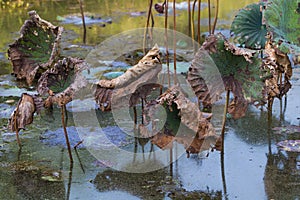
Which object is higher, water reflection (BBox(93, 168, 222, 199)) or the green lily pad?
the green lily pad

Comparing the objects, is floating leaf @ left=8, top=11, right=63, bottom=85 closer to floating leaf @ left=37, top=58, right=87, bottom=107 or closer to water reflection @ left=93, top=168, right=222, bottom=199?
floating leaf @ left=37, top=58, right=87, bottom=107

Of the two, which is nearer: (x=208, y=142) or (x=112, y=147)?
(x=208, y=142)

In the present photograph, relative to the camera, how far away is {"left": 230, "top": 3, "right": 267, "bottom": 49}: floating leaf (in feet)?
9.71

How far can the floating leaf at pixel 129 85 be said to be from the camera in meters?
2.07

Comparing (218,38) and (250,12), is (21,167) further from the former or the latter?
(250,12)

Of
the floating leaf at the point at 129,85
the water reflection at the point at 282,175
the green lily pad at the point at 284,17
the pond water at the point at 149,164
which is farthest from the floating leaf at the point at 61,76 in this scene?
the green lily pad at the point at 284,17

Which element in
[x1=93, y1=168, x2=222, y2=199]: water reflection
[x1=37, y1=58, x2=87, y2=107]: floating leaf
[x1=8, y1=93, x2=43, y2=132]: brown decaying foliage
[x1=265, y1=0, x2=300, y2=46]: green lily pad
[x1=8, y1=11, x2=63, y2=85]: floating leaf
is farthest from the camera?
[x1=8, y1=11, x2=63, y2=85]: floating leaf

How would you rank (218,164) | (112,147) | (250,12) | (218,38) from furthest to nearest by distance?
(250,12), (112,147), (218,164), (218,38)

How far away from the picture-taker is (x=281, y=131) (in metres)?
2.43

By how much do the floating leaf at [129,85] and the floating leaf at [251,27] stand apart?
40.4 inches

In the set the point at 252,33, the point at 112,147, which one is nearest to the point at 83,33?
the point at 252,33

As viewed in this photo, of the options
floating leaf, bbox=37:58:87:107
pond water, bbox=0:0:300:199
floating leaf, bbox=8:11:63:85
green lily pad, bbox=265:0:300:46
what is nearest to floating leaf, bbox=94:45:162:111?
floating leaf, bbox=37:58:87:107

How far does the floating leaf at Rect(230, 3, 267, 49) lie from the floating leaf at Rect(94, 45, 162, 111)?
103 centimetres

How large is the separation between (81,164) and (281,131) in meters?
0.94
